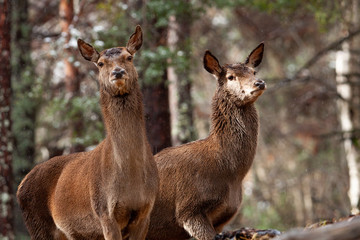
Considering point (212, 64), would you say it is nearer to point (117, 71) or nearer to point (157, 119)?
point (117, 71)

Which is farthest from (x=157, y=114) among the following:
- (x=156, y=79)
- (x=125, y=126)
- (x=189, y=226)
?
(x=125, y=126)

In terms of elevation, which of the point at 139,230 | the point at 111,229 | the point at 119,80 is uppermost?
the point at 119,80

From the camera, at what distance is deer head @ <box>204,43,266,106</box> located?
8.37 m

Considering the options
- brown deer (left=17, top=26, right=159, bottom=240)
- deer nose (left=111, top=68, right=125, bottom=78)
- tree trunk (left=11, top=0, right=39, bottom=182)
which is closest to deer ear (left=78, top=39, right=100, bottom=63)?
brown deer (left=17, top=26, right=159, bottom=240)

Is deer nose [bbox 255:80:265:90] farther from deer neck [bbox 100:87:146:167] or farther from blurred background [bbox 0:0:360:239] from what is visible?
blurred background [bbox 0:0:360:239]

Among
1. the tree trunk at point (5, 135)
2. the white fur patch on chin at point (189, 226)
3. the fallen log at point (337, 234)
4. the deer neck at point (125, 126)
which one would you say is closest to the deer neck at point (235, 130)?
the white fur patch on chin at point (189, 226)

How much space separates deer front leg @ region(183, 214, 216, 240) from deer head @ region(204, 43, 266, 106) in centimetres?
178

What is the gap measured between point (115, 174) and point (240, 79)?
2638 mm

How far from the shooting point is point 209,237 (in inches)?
320

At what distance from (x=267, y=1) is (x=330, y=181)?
9.16 meters

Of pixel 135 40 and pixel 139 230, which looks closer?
pixel 139 230

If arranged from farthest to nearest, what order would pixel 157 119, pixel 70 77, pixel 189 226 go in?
pixel 70 77 → pixel 157 119 → pixel 189 226

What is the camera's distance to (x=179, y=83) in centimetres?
1593

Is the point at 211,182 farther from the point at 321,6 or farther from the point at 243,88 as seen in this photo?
the point at 321,6
